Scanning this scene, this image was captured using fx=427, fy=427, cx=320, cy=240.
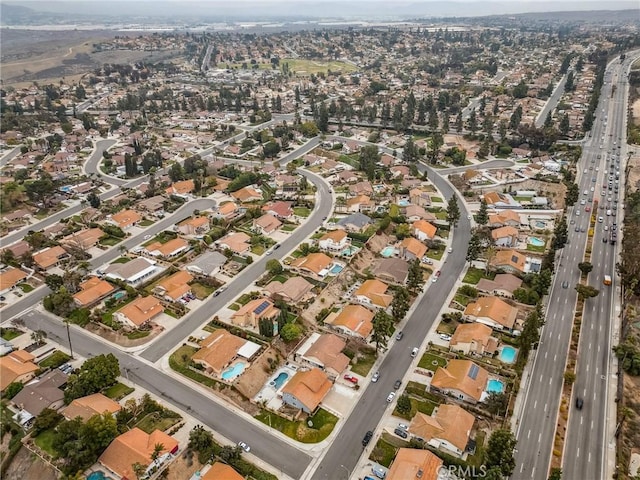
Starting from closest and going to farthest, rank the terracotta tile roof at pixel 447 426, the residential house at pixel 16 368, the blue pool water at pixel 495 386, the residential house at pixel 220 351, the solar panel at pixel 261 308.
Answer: the terracotta tile roof at pixel 447 426, the blue pool water at pixel 495 386, the residential house at pixel 16 368, the residential house at pixel 220 351, the solar panel at pixel 261 308

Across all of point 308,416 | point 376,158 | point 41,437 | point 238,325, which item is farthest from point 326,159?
point 41,437

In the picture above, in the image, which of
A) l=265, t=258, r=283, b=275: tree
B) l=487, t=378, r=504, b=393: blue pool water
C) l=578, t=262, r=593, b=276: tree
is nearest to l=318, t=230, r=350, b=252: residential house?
l=265, t=258, r=283, b=275: tree

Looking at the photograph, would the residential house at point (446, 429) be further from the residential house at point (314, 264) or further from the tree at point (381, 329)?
the residential house at point (314, 264)

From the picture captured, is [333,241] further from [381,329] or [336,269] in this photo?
[381,329]

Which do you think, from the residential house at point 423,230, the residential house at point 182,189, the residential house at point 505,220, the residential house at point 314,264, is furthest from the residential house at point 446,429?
the residential house at point 182,189

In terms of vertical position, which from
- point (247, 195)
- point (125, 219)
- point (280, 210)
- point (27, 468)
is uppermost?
point (247, 195)

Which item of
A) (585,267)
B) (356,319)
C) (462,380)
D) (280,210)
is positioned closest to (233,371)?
(356,319)
